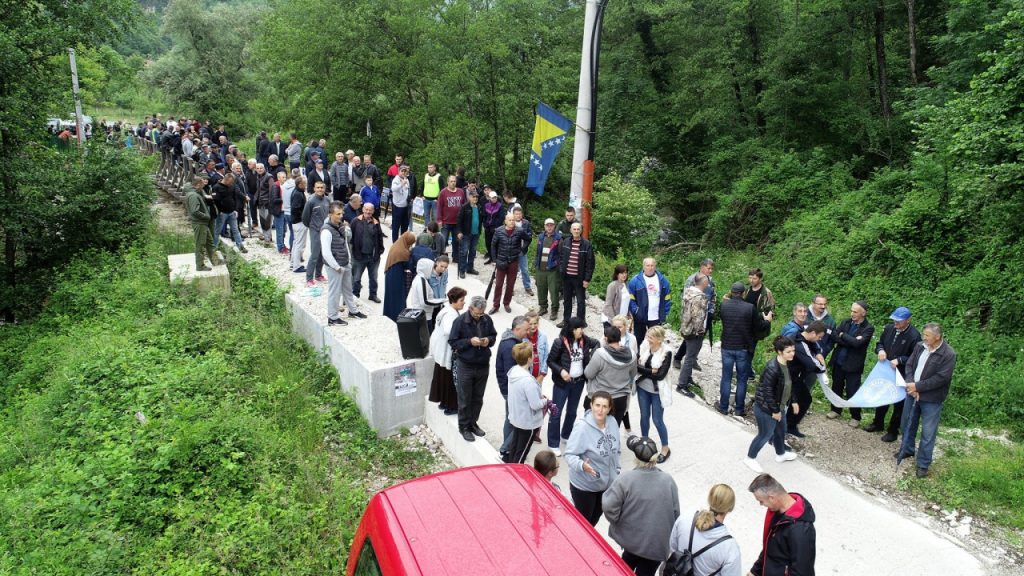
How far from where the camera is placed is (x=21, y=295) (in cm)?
1341

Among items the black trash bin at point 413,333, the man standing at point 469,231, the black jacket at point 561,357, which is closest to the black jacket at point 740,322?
the black jacket at point 561,357

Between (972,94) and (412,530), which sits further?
(972,94)

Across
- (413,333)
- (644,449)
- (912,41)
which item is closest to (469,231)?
(413,333)

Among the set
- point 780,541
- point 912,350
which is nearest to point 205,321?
point 780,541

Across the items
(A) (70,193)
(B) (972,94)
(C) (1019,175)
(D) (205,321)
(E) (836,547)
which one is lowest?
(E) (836,547)

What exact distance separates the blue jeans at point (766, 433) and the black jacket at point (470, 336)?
9.45ft

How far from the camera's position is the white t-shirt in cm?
860

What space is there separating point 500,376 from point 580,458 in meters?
1.79

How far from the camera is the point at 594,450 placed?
496 centimetres

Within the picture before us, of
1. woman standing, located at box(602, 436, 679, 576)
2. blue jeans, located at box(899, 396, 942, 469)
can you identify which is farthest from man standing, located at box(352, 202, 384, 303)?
blue jeans, located at box(899, 396, 942, 469)

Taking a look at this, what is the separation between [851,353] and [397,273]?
5.97 metres

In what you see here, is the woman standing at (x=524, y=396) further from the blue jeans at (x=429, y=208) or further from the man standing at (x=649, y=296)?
the blue jeans at (x=429, y=208)

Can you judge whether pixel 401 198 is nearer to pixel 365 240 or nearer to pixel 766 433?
pixel 365 240

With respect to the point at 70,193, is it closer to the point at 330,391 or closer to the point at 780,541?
the point at 330,391
